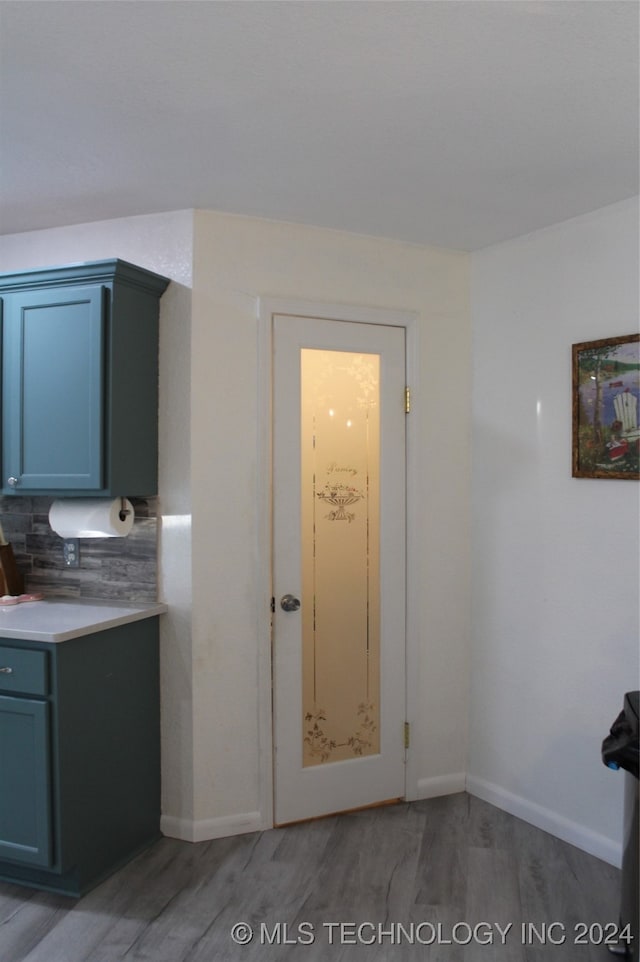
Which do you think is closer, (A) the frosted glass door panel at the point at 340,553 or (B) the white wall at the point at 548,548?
(B) the white wall at the point at 548,548

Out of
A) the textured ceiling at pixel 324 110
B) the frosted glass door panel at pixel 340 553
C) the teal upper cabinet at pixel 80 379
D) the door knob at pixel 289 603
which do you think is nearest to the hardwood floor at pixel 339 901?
the frosted glass door panel at pixel 340 553

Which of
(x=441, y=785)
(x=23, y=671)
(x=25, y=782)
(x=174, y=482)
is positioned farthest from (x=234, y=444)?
(x=441, y=785)

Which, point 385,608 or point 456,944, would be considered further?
point 385,608

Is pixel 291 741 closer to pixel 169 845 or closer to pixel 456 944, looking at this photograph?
pixel 169 845

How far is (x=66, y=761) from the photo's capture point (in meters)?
2.35

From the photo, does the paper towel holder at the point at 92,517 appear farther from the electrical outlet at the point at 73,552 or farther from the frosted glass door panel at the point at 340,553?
the frosted glass door panel at the point at 340,553

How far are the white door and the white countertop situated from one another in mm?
586

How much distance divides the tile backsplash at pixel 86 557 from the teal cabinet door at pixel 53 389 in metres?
0.33

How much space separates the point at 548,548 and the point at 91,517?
1790mm

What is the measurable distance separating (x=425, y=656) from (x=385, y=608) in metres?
0.30

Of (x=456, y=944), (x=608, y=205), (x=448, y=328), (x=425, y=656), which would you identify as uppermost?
(x=608, y=205)

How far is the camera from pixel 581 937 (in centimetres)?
218

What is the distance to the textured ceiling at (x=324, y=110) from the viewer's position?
159 cm

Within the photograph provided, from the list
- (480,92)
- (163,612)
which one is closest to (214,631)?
(163,612)
